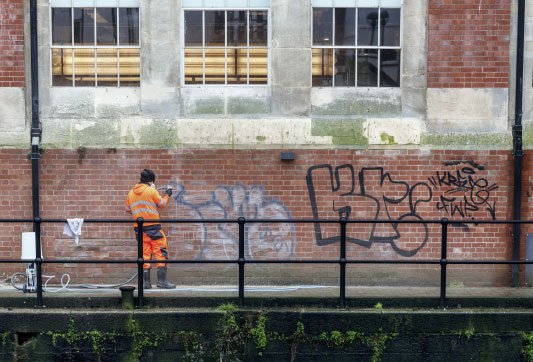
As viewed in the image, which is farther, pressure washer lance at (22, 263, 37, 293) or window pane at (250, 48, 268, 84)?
window pane at (250, 48, 268, 84)

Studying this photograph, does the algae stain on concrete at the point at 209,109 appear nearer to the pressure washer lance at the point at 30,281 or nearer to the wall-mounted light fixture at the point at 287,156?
the wall-mounted light fixture at the point at 287,156

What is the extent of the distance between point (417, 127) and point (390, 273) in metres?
2.26

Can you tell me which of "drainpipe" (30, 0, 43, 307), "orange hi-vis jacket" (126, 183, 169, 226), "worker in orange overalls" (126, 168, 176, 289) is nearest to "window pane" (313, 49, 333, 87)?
"worker in orange overalls" (126, 168, 176, 289)

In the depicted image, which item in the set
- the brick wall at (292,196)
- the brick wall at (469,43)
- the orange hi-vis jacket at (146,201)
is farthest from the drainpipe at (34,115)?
the brick wall at (469,43)

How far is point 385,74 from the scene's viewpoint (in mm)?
9508

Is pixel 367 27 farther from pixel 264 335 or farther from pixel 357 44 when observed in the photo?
pixel 264 335

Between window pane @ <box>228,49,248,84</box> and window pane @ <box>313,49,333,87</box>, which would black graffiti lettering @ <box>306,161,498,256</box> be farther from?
window pane @ <box>228,49,248,84</box>

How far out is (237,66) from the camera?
9523 mm

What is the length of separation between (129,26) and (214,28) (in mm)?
1315

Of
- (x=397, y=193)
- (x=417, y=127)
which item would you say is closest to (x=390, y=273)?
(x=397, y=193)

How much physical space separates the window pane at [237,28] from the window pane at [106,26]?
178cm

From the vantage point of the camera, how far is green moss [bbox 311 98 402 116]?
941cm

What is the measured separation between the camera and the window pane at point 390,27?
9.45 metres

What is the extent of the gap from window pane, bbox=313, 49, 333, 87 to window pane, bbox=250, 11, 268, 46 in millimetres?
819
